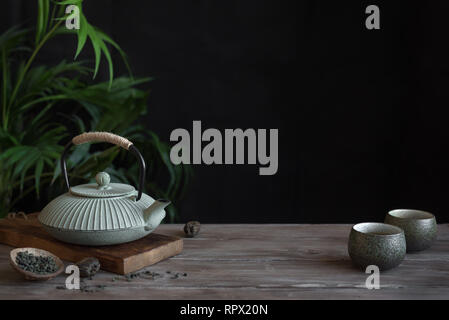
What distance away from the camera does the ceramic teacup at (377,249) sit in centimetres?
116

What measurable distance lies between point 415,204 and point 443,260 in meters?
1.40

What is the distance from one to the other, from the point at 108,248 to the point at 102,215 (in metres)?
0.08

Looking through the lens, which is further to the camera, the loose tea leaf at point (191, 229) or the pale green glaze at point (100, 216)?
the loose tea leaf at point (191, 229)

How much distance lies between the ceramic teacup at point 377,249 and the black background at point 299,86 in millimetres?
1480

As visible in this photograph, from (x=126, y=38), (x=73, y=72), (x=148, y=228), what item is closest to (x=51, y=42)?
(x=73, y=72)

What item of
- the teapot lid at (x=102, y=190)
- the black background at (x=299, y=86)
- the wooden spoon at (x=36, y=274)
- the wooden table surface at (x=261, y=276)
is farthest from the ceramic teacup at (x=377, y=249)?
the black background at (x=299, y=86)

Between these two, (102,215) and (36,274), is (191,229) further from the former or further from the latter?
(36,274)

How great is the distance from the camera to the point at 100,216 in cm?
119

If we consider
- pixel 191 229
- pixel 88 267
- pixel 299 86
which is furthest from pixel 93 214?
pixel 299 86

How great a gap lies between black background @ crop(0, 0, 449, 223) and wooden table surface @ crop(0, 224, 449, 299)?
1.29m

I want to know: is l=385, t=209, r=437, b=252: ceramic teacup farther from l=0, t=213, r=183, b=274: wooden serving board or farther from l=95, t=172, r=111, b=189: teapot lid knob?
l=95, t=172, r=111, b=189: teapot lid knob

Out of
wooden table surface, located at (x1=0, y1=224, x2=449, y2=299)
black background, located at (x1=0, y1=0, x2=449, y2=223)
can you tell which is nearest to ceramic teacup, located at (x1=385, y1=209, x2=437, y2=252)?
wooden table surface, located at (x1=0, y1=224, x2=449, y2=299)

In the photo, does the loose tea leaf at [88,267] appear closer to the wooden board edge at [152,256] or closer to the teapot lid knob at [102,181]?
the wooden board edge at [152,256]
